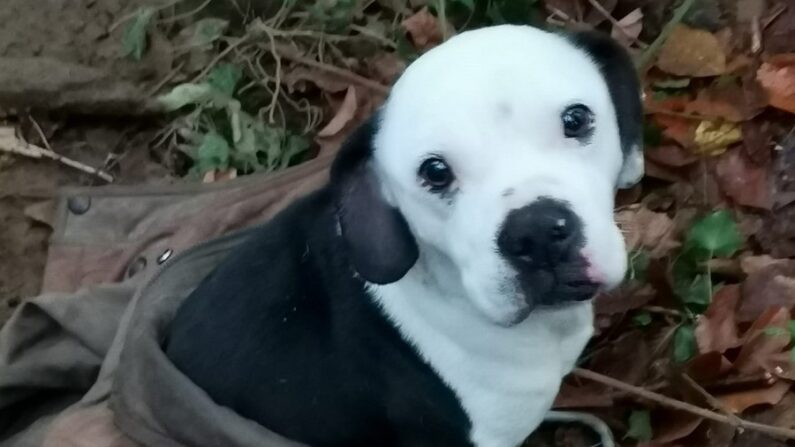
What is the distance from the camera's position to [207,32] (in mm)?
2186

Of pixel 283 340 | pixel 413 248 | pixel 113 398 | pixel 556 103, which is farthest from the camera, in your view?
pixel 113 398

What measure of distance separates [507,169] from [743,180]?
35.4 inches

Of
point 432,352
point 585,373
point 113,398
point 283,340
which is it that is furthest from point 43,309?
point 585,373

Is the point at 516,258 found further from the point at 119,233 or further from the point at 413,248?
the point at 119,233

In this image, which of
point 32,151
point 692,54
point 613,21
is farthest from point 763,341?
point 32,151

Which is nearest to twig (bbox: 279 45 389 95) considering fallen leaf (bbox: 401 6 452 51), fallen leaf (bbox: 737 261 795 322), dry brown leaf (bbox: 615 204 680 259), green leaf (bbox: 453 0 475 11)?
fallen leaf (bbox: 401 6 452 51)

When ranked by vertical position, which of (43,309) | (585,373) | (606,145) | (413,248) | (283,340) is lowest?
(585,373)

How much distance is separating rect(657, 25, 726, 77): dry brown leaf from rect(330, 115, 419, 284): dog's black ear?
86 cm

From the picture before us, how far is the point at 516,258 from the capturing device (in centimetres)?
118

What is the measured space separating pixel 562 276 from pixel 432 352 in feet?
0.88

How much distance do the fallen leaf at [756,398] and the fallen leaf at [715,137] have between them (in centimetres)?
43

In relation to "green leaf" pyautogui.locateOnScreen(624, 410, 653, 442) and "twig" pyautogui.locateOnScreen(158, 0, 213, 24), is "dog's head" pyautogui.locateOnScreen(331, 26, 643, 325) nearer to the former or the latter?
"green leaf" pyautogui.locateOnScreen(624, 410, 653, 442)

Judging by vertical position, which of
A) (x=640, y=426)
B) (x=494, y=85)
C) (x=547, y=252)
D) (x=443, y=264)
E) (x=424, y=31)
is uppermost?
(x=494, y=85)

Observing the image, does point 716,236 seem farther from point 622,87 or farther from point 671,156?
point 622,87
